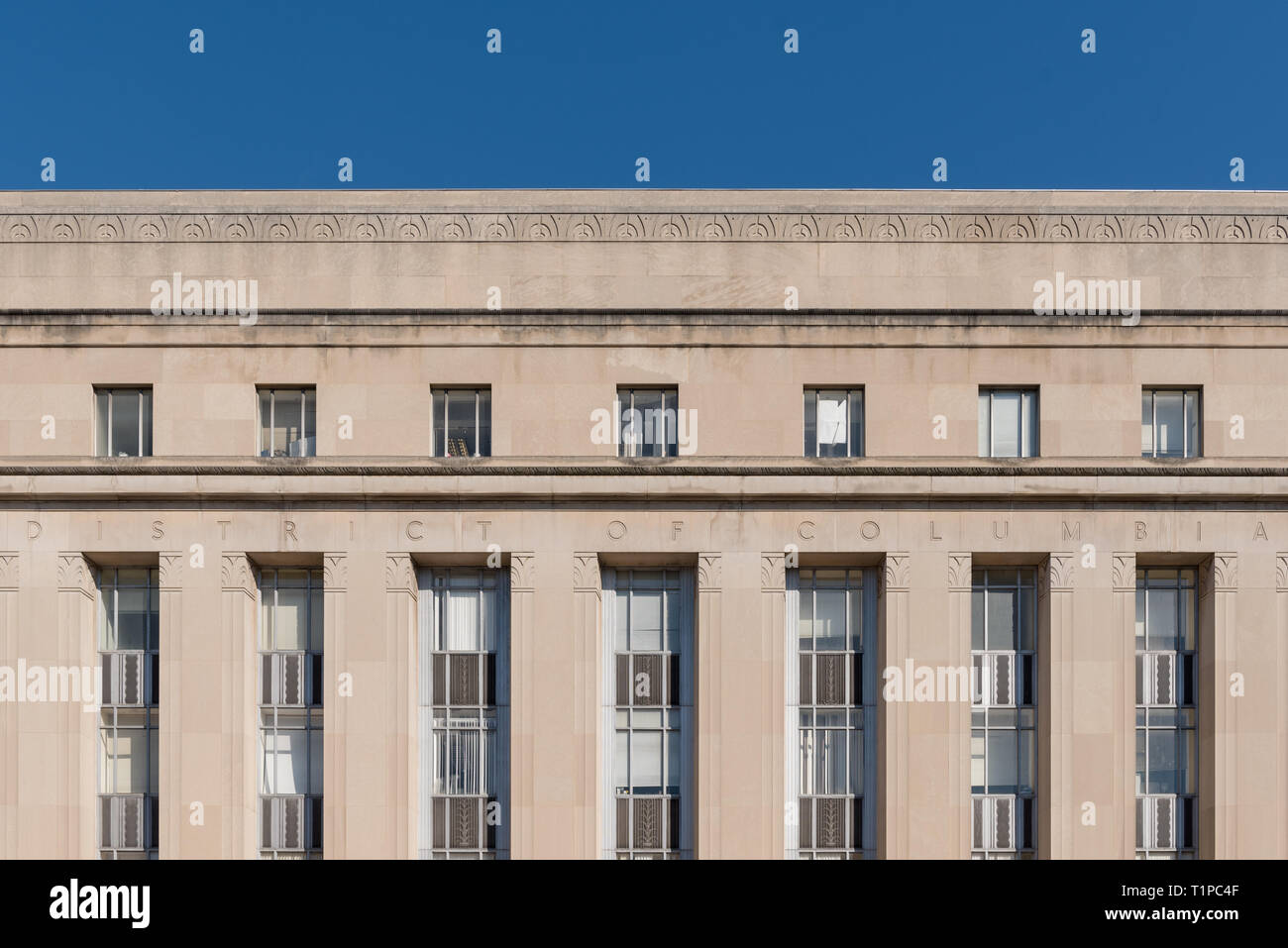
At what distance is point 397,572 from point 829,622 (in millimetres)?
8049

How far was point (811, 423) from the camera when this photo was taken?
29.3 meters

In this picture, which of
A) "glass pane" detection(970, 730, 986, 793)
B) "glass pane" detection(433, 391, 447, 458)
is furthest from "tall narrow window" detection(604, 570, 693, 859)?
"glass pane" detection(970, 730, 986, 793)

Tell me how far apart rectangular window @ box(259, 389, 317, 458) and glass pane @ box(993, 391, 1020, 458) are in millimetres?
12851

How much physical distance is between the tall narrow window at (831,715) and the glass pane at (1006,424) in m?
3.41

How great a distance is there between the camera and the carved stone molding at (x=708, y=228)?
3053cm

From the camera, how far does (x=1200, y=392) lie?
29.0 m

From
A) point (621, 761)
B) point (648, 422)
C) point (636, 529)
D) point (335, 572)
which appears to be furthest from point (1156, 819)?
point (335, 572)

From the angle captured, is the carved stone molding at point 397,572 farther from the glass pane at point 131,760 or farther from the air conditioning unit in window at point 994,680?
the air conditioning unit in window at point 994,680

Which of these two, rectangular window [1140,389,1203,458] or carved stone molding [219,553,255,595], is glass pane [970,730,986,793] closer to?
rectangular window [1140,389,1203,458]

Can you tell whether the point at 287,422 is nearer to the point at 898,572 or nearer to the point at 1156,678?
the point at 898,572

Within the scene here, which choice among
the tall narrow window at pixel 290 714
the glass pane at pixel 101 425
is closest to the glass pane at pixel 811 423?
the tall narrow window at pixel 290 714

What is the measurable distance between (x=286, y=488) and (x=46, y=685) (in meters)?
5.54

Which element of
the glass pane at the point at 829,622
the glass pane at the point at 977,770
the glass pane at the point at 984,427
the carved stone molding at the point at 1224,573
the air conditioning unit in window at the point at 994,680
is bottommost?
the glass pane at the point at 977,770
